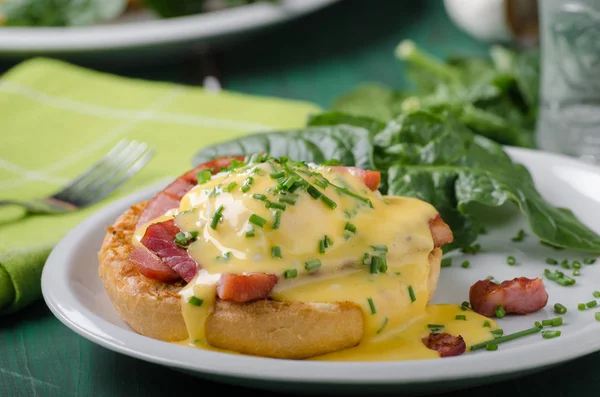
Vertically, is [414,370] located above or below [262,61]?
above

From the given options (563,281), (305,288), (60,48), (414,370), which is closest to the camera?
(414,370)

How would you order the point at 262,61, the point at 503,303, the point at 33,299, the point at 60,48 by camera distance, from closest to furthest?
the point at 503,303, the point at 33,299, the point at 60,48, the point at 262,61

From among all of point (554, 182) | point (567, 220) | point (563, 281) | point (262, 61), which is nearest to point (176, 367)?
point (563, 281)

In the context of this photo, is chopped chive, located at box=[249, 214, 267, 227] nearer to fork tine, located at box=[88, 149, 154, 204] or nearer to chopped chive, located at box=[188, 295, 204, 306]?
chopped chive, located at box=[188, 295, 204, 306]

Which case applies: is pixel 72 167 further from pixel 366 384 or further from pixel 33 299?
pixel 366 384

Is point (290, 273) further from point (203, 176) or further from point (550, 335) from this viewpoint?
point (550, 335)

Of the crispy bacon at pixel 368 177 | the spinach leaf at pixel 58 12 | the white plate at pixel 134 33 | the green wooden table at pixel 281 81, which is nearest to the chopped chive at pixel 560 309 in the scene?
the green wooden table at pixel 281 81

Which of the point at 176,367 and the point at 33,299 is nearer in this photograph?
the point at 176,367
